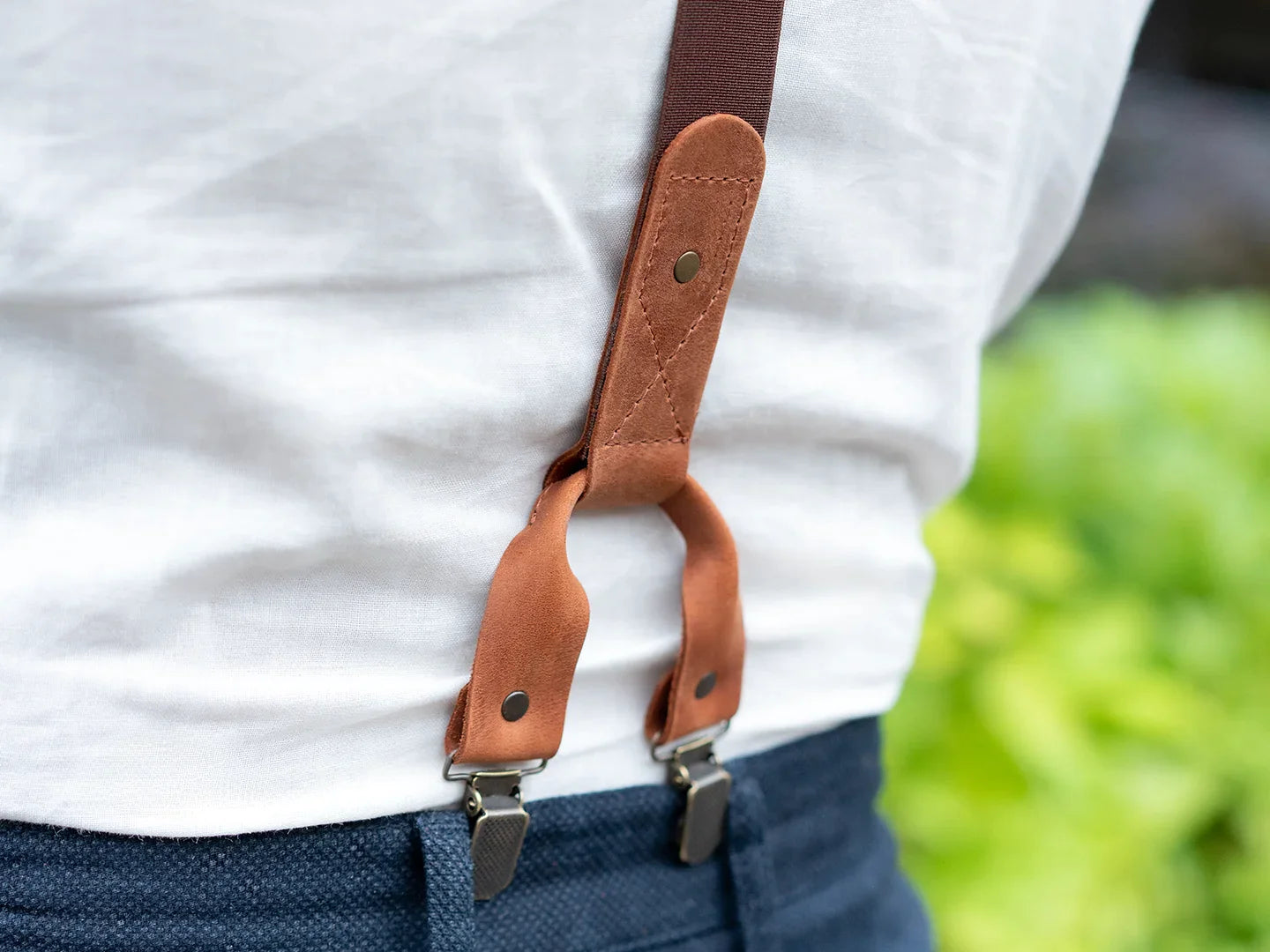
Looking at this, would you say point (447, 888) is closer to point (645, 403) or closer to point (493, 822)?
point (493, 822)

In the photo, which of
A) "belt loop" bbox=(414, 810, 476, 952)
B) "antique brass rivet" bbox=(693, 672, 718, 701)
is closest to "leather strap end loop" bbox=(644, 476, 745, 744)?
"antique brass rivet" bbox=(693, 672, 718, 701)

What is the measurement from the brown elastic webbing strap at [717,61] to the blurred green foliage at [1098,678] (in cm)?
137

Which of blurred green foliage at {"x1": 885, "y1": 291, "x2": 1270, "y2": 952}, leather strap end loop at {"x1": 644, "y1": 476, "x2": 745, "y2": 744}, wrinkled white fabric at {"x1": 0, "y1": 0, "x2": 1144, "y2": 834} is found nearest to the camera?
wrinkled white fabric at {"x1": 0, "y1": 0, "x2": 1144, "y2": 834}

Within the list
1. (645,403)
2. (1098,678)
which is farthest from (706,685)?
(1098,678)

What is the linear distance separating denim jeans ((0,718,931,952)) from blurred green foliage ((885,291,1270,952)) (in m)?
1.07

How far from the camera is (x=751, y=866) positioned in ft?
1.93

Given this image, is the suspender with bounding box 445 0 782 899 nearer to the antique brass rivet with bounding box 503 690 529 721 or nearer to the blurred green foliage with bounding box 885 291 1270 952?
the antique brass rivet with bounding box 503 690 529 721

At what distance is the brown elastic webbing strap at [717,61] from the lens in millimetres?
454

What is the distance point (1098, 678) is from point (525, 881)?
1436mm

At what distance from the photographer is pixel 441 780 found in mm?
503

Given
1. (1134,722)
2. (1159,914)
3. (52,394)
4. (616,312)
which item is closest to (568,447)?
(616,312)

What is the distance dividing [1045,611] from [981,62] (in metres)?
1.45

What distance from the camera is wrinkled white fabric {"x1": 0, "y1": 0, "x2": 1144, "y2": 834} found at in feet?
1.32

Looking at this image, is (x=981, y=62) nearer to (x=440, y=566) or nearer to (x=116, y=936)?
(x=440, y=566)
